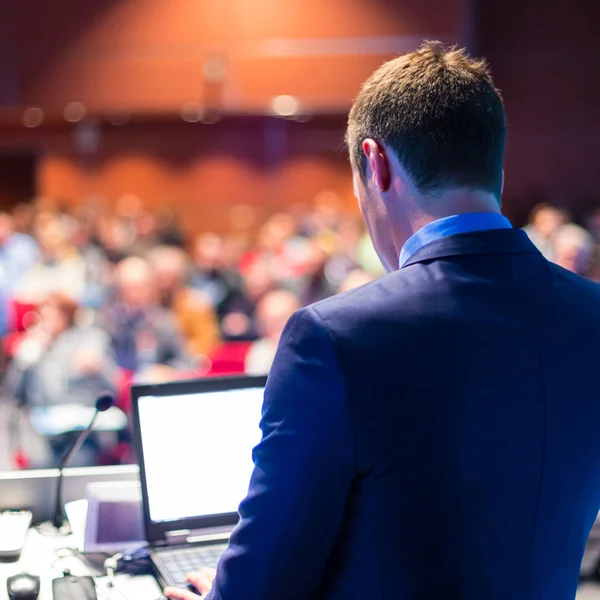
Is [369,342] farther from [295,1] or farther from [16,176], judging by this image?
[16,176]

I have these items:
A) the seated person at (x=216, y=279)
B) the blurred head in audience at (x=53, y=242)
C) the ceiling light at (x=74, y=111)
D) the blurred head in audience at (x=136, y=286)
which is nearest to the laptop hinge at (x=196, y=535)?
the blurred head in audience at (x=136, y=286)

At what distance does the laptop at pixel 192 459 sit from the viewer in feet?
5.22

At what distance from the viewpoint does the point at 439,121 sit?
90cm

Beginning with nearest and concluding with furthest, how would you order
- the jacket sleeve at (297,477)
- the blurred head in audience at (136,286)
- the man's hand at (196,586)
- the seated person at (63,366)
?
the jacket sleeve at (297,477) < the man's hand at (196,586) < the seated person at (63,366) < the blurred head in audience at (136,286)

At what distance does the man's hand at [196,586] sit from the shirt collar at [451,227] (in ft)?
2.08

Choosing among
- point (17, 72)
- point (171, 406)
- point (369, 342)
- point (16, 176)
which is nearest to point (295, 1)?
point (17, 72)

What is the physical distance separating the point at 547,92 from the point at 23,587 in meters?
10.4

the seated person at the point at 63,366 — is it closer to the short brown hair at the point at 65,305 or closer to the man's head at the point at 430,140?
the short brown hair at the point at 65,305

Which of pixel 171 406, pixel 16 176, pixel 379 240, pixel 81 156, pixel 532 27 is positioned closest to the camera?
pixel 379 240

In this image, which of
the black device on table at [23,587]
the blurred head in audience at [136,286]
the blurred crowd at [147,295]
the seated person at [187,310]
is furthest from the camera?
the seated person at [187,310]

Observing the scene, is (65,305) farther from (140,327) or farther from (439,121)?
(439,121)

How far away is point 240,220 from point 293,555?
426 inches

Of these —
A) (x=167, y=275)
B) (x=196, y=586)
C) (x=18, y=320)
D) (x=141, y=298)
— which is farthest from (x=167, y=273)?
(x=196, y=586)

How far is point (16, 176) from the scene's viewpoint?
44.5 feet
